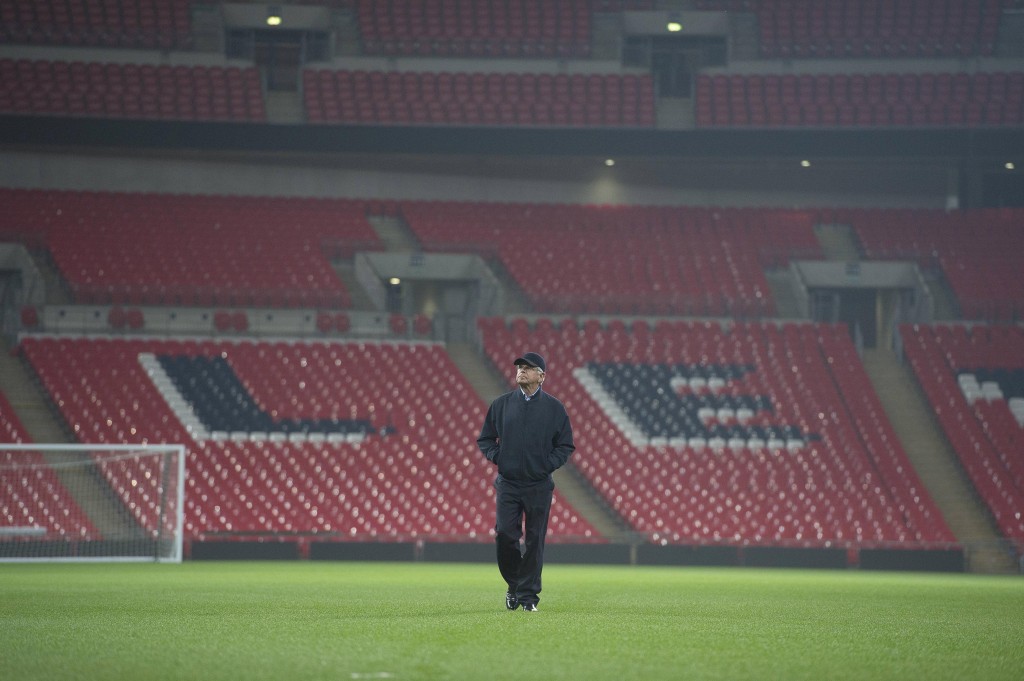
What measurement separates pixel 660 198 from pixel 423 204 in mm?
6850

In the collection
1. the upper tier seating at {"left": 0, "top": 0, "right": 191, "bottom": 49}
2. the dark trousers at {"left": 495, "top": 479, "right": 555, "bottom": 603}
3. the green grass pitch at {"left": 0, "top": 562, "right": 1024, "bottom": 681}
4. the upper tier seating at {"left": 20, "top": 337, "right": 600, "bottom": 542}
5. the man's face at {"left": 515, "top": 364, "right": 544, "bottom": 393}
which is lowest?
the green grass pitch at {"left": 0, "top": 562, "right": 1024, "bottom": 681}

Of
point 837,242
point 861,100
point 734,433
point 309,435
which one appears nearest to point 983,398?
point 734,433

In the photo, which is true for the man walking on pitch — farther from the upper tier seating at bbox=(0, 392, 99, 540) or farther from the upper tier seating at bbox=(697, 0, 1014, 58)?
the upper tier seating at bbox=(697, 0, 1014, 58)

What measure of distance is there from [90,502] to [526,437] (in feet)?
51.9

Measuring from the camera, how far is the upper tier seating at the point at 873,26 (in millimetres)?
39562

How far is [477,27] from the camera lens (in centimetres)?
4025

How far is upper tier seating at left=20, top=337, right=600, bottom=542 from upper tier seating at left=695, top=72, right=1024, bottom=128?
10.6 m

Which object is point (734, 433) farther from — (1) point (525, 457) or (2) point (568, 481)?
(1) point (525, 457)

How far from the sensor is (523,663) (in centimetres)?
773

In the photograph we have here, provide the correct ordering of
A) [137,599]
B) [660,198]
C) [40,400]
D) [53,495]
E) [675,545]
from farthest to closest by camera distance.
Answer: [660,198] → [40,400] → [675,545] → [53,495] → [137,599]

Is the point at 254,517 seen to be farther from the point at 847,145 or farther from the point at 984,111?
the point at 984,111

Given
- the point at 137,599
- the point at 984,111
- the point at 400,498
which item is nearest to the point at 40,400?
the point at 400,498

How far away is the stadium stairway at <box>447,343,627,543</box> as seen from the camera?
30000 millimetres

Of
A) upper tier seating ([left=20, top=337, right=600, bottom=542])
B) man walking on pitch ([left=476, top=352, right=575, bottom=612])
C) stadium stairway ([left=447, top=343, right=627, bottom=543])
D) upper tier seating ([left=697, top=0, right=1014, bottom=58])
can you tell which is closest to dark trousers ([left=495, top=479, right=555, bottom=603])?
man walking on pitch ([left=476, top=352, right=575, bottom=612])
